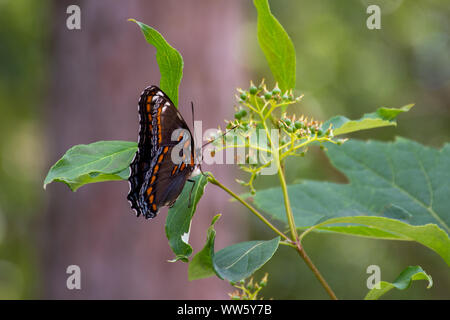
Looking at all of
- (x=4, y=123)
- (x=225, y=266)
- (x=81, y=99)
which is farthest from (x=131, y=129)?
(x=4, y=123)

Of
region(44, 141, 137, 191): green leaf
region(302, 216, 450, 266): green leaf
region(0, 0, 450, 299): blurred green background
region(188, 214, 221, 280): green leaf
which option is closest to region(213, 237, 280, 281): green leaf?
region(188, 214, 221, 280): green leaf

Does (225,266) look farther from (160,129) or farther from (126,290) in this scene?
(126,290)

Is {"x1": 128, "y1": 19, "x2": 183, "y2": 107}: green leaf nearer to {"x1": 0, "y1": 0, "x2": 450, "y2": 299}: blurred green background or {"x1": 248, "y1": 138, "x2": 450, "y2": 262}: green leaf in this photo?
{"x1": 248, "y1": 138, "x2": 450, "y2": 262}: green leaf

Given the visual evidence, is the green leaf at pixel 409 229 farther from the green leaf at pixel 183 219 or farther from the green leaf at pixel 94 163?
the green leaf at pixel 94 163

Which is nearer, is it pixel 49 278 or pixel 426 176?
pixel 426 176

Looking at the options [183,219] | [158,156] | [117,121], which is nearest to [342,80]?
[117,121]

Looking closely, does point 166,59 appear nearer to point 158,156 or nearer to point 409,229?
point 158,156
